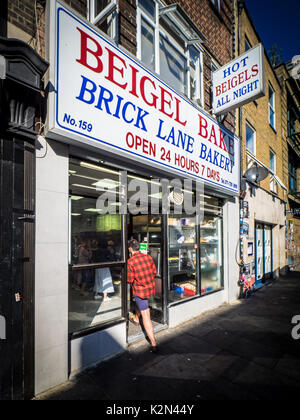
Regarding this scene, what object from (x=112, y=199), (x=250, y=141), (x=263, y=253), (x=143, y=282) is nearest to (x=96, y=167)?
(x=112, y=199)

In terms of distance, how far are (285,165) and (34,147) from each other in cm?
1464

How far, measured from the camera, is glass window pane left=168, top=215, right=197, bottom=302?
18.2ft

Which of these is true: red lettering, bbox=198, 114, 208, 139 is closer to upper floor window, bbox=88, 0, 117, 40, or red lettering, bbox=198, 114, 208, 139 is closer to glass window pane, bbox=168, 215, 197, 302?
glass window pane, bbox=168, 215, 197, 302

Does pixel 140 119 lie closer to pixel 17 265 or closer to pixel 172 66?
pixel 172 66

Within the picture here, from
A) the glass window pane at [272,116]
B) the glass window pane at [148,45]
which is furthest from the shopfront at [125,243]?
the glass window pane at [272,116]

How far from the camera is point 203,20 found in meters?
6.69

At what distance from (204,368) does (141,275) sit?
1.72 m

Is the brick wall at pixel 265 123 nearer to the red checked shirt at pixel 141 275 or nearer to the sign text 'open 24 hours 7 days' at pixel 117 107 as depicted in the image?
the sign text 'open 24 hours 7 days' at pixel 117 107

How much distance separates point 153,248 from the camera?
18.5 ft

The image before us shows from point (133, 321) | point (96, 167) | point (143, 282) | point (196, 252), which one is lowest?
point (133, 321)

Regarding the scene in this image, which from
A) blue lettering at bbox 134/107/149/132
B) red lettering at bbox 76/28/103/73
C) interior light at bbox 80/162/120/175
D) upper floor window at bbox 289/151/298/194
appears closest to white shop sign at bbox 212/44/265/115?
blue lettering at bbox 134/107/149/132

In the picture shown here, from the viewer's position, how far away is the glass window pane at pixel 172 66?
5584 mm

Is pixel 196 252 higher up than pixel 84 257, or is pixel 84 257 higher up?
pixel 84 257
